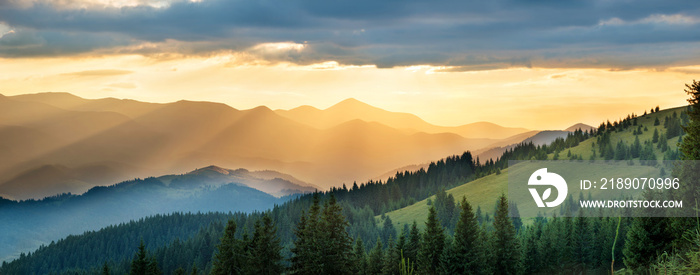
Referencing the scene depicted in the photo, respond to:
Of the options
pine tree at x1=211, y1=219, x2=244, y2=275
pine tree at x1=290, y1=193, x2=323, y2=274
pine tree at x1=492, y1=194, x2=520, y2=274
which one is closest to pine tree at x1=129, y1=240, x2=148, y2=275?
pine tree at x1=211, y1=219, x2=244, y2=275

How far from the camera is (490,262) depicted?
76.5m

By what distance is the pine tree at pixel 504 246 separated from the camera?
76688 mm

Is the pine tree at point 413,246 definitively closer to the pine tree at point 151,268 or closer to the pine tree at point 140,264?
the pine tree at point 151,268

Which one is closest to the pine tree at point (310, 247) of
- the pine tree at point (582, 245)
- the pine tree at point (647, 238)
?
the pine tree at point (647, 238)

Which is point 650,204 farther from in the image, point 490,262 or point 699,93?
point 490,262

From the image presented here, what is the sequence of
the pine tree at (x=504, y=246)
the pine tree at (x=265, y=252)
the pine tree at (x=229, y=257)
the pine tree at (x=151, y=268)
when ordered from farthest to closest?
1. the pine tree at (x=504, y=246)
2. the pine tree at (x=151, y=268)
3. the pine tree at (x=265, y=252)
4. the pine tree at (x=229, y=257)

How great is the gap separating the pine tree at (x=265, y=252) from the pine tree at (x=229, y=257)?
1359mm

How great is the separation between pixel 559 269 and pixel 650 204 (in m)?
40.4

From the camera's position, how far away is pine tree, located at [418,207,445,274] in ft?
252

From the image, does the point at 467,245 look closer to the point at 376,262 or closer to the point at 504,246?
the point at 504,246

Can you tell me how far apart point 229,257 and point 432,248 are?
28.4 m

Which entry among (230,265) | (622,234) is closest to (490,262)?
(622,234)

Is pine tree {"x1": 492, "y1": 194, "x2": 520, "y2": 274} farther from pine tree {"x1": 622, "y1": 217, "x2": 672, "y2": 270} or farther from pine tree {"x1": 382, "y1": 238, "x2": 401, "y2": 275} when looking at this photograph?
pine tree {"x1": 622, "y1": 217, "x2": 672, "y2": 270}

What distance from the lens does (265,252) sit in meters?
63.2
